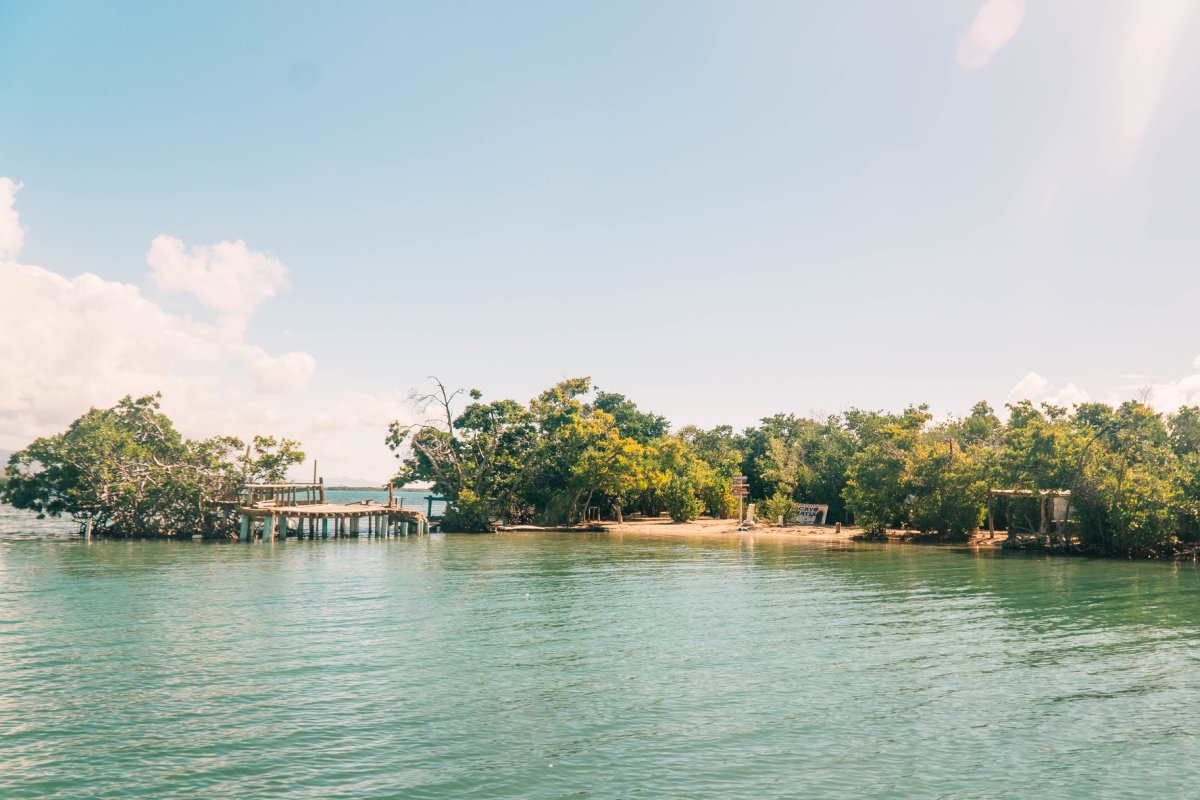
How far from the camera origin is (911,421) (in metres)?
56.9

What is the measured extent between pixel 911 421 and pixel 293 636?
4657 centimetres

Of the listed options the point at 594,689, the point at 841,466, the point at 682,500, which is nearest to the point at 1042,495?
the point at 841,466

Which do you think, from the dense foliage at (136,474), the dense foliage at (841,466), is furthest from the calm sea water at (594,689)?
the dense foliage at (136,474)

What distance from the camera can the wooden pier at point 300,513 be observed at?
56.1 m

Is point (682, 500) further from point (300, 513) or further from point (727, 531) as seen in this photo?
point (300, 513)

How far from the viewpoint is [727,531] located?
63.6 metres

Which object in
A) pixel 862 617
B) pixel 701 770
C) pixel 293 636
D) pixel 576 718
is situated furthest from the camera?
pixel 862 617

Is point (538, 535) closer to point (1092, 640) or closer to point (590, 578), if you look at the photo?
point (590, 578)

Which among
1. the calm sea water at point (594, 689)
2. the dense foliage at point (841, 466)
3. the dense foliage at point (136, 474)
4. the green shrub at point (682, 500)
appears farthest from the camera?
the green shrub at point (682, 500)

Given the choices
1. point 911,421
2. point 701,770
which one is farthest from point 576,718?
point 911,421

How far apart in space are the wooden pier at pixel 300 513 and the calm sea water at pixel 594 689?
23.9m

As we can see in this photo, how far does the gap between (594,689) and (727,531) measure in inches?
1923

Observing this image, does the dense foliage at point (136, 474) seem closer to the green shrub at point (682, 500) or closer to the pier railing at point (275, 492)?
the pier railing at point (275, 492)

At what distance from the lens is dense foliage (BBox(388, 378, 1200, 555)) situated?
43.8 meters
